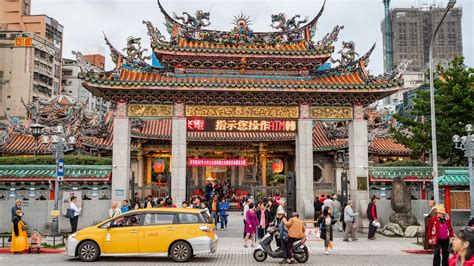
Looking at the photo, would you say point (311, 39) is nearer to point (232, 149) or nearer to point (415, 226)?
point (415, 226)

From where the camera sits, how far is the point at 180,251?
47.0 feet

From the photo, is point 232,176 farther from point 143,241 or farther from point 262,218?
point 143,241

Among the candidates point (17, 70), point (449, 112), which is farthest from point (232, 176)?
point (17, 70)

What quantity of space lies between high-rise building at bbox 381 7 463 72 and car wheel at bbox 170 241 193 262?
85.1 m

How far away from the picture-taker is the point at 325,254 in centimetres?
1612

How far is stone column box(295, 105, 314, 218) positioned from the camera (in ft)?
76.1

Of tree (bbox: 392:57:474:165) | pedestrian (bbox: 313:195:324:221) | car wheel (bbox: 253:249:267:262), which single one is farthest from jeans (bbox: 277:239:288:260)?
tree (bbox: 392:57:474:165)

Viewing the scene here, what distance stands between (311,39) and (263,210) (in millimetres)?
11106

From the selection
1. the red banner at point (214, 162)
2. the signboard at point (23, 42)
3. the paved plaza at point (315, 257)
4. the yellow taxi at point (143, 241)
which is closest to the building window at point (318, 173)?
the red banner at point (214, 162)

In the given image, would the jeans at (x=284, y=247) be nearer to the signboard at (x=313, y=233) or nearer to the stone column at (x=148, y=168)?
the signboard at (x=313, y=233)

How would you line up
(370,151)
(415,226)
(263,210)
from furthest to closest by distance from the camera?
(370,151) < (415,226) < (263,210)

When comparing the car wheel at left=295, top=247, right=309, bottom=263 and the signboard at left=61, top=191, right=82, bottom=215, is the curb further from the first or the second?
the car wheel at left=295, top=247, right=309, bottom=263

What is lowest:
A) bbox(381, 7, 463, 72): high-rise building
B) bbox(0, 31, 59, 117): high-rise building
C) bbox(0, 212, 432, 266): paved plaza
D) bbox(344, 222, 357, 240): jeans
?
bbox(0, 212, 432, 266): paved plaza

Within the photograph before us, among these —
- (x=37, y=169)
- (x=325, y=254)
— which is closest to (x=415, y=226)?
(x=325, y=254)
